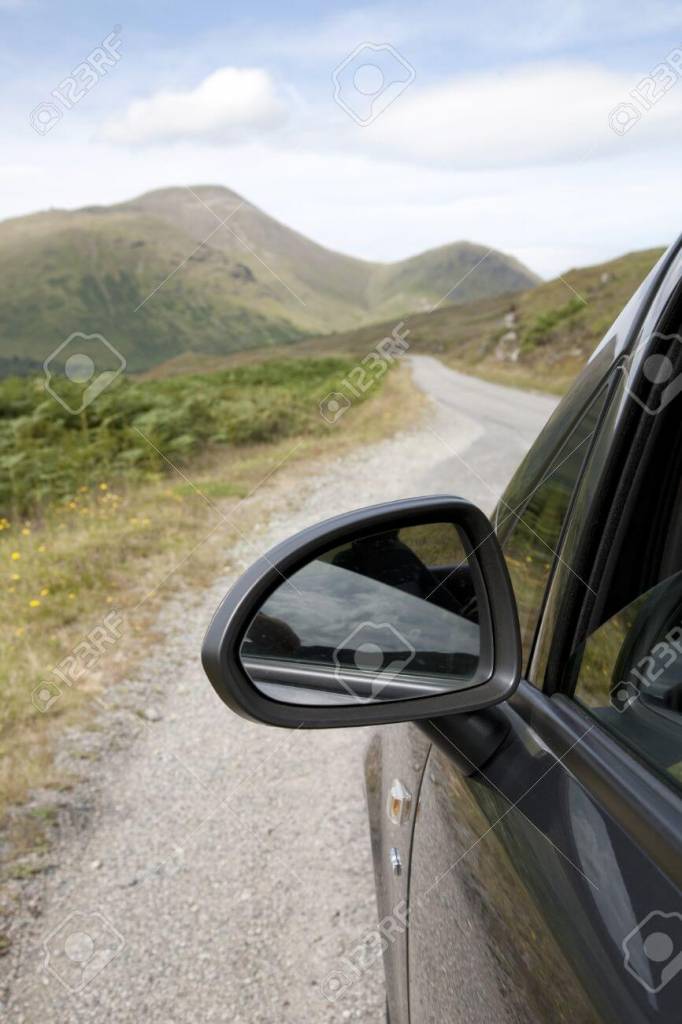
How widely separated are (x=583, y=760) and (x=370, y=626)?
0.37m

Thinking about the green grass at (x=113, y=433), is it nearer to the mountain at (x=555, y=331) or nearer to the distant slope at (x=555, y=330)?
the distant slope at (x=555, y=330)

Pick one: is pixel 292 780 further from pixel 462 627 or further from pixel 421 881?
pixel 462 627

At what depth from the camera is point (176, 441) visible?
1206 cm

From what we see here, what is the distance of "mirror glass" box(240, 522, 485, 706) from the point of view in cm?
122

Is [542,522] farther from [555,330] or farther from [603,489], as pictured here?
[555,330]

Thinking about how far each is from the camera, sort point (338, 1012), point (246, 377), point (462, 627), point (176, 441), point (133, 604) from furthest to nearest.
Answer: point (246, 377), point (176, 441), point (133, 604), point (338, 1012), point (462, 627)

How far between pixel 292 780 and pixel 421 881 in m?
2.42

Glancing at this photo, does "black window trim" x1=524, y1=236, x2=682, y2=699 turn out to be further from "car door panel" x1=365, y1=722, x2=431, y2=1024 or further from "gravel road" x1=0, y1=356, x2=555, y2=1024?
"gravel road" x1=0, y1=356, x2=555, y2=1024

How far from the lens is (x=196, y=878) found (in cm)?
312

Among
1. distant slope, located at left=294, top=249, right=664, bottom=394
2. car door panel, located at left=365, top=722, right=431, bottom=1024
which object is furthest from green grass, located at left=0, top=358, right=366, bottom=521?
distant slope, located at left=294, top=249, right=664, bottom=394

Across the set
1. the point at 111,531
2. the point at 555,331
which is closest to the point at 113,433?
the point at 111,531

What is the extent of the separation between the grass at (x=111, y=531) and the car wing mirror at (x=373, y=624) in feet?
8.58

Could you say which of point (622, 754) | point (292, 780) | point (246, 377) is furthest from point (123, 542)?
point (246, 377)

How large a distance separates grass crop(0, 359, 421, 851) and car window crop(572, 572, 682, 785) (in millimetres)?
2895
